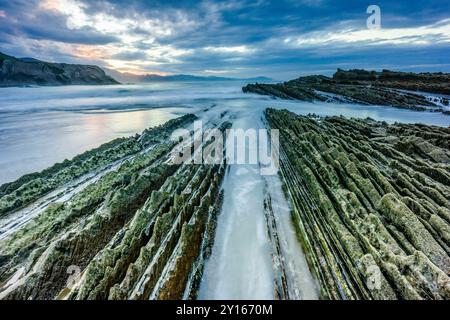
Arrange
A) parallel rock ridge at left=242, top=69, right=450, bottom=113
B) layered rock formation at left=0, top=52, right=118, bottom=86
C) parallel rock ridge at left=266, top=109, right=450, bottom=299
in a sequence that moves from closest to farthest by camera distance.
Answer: parallel rock ridge at left=266, top=109, right=450, bottom=299 < parallel rock ridge at left=242, top=69, right=450, bottom=113 < layered rock formation at left=0, top=52, right=118, bottom=86

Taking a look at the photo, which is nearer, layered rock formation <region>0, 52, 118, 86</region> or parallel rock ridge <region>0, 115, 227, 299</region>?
parallel rock ridge <region>0, 115, 227, 299</region>

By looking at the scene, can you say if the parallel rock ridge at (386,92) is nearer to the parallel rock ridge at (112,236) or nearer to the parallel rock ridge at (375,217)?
the parallel rock ridge at (375,217)

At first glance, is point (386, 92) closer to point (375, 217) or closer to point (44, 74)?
point (375, 217)

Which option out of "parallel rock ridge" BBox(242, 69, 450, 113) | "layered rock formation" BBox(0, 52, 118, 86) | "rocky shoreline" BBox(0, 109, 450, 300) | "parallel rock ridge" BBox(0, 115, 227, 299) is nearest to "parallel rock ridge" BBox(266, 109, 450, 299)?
"rocky shoreline" BBox(0, 109, 450, 300)

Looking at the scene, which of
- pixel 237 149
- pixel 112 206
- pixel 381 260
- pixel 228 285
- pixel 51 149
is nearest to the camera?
pixel 381 260

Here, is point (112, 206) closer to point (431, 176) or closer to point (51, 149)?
point (431, 176)

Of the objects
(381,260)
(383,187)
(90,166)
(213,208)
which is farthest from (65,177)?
(383,187)

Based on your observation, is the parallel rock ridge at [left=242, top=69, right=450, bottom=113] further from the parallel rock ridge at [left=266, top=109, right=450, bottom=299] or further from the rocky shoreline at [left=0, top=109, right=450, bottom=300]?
the rocky shoreline at [left=0, top=109, right=450, bottom=300]

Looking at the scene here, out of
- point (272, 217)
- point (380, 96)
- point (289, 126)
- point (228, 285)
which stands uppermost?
point (380, 96)

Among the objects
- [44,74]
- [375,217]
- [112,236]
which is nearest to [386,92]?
[375,217]
